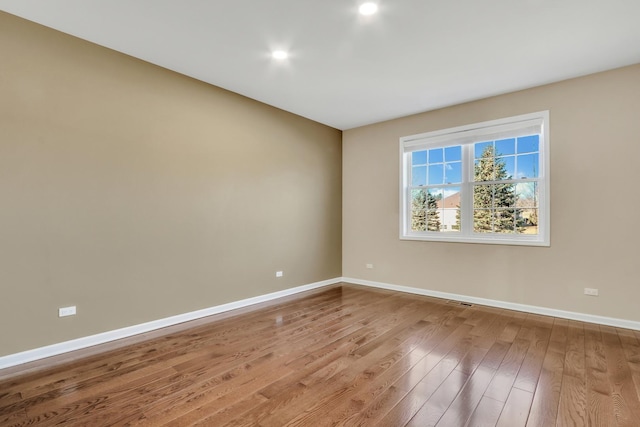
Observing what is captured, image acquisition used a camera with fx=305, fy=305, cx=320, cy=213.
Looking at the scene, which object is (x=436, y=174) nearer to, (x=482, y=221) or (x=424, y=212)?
(x=424, y=212)

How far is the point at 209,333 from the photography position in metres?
3.12

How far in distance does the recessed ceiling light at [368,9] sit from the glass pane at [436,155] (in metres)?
2.73

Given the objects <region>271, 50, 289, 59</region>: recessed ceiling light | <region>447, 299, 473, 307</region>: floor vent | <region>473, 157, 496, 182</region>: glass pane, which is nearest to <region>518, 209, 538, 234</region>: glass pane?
<region>473, 157, 496, 182</region>: glass pane

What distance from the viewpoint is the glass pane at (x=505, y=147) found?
4020 millimetres

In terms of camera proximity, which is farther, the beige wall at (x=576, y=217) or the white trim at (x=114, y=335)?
the beige wall at (x=576, y=217)

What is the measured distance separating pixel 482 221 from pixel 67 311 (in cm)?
482

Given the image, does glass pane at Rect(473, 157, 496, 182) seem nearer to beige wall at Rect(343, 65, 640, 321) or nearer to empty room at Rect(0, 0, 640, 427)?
empty room at Rect(0, 0, 640, 427)

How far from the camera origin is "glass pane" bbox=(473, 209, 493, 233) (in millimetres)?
4188

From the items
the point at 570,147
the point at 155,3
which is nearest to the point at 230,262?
the point at 155,3

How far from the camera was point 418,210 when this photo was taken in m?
4.90

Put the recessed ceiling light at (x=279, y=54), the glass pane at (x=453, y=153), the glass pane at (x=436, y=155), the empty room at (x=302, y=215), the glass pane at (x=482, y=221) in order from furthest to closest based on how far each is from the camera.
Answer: the glass pane at (x=436, y=155), the glass pane at (x=453, y=153), the glass pane at (x=482, y=221), the recessed ceiling light at (x=279, y=54), the empty room at (x=302, y=215)

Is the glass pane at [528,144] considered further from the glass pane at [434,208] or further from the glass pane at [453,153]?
the glass pane at [434,208]

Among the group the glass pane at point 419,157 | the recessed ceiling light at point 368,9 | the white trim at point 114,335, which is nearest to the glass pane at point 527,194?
the glass pane at point 419,157

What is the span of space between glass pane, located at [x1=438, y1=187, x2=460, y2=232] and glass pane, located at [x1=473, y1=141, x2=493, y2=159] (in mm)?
538
